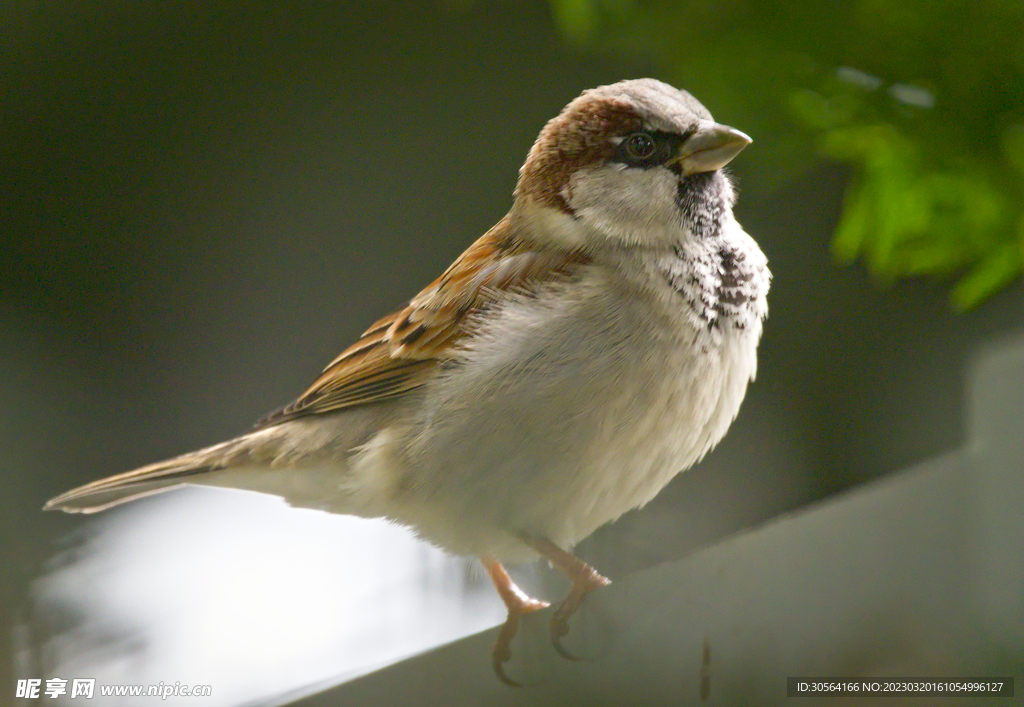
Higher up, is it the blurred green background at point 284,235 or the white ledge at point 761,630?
the blurred green background at point 284,235

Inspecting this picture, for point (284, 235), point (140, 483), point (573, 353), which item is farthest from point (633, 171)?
point (284, 235)

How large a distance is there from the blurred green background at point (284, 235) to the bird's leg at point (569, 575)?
691mm

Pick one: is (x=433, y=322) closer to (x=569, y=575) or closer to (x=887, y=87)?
(x=569, y=575)

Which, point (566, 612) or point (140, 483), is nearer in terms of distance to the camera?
point (566, 612)

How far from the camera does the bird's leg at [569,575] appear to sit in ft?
2.67

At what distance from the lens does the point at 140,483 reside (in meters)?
1.02

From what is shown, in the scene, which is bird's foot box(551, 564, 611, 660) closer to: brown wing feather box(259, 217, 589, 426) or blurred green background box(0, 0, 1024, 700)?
brown wing feather box(259, 217, 589, 426)

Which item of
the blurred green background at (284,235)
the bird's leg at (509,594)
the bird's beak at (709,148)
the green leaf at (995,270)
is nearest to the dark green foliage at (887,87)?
the green leaf at (995,270)

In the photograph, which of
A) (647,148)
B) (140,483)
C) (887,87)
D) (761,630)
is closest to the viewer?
(887,87)

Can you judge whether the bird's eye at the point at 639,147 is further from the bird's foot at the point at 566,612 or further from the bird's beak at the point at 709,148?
the bird's foot at the point at 566,612

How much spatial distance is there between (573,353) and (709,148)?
22 cm

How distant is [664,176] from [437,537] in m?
0.42

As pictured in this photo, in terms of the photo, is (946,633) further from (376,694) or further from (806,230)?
(806,230)

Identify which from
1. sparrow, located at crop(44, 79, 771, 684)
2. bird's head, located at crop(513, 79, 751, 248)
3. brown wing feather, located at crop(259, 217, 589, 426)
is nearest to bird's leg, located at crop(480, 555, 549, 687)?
sparrow, located at crop(44, 79, 771, 684)
